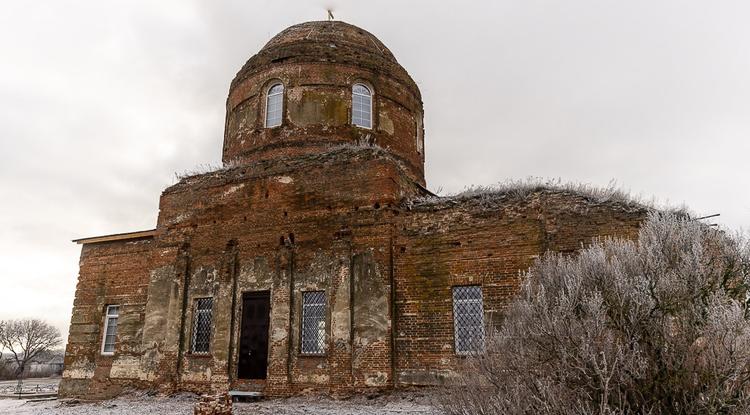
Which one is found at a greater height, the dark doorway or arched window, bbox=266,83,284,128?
arched window, bbox=266,83,284,128

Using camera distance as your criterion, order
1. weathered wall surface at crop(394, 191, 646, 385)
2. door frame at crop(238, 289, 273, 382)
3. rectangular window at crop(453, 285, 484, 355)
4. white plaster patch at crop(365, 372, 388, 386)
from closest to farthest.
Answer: weathered wall surface at crop(394, 191, 646, 385) < rectangular window at crop(453, 285, 484, 355) < white plaster patch at crop(365, 372, 388, 386) < door frame at crop(238, 289, 273, 382)

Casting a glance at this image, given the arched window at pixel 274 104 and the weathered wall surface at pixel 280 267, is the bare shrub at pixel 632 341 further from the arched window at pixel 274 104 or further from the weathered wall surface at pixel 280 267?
the arched window at pixel 274 104

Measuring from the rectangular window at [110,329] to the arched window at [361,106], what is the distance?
920cm

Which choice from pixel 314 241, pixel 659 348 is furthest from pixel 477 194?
pixel 659 348

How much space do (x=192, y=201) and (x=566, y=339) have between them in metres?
11.8

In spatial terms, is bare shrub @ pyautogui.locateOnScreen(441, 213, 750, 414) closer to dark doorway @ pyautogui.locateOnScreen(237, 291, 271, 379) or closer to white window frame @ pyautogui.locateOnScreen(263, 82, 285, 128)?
dark doorway @ pyautogui.locateOnScreen(237, 291, 271, 379)

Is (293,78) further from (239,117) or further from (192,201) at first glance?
(192,201)

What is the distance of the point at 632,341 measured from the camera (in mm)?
5461

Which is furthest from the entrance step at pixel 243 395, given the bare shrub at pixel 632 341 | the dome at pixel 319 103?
the bare shrub at pixel 632 341

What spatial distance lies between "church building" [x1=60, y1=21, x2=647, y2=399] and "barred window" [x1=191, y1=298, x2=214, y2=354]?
4 centimetres

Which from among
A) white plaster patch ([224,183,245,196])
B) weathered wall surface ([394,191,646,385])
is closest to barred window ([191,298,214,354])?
white plaster patch ([224,183,245,196])

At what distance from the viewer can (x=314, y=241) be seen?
1301 cm

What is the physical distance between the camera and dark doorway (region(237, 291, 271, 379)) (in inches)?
501

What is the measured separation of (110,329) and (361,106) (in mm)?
10168
